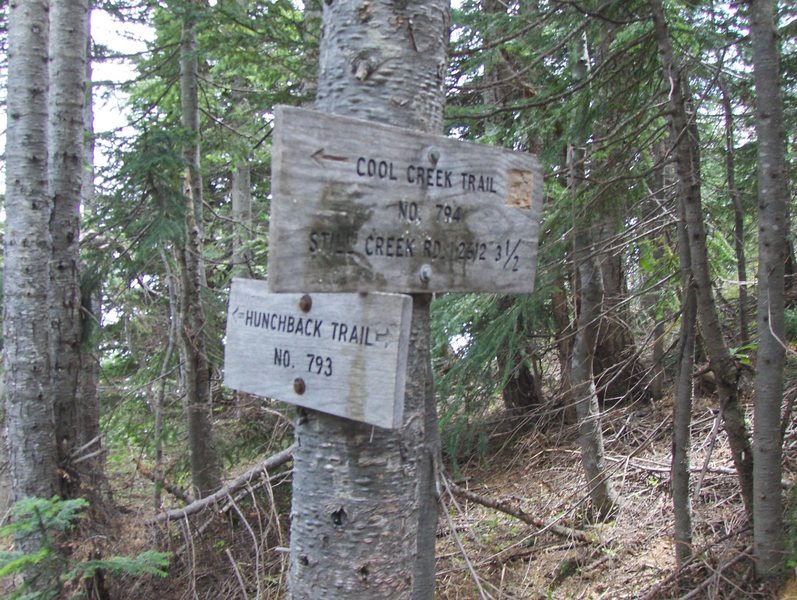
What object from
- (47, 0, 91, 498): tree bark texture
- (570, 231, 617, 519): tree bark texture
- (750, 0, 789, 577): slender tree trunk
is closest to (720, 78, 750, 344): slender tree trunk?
(750, 0, 789, 577): slender tree trunk

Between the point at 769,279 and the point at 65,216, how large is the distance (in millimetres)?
4872

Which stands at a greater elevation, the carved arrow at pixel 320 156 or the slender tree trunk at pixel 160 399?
the carved arrow at pixel 320 156

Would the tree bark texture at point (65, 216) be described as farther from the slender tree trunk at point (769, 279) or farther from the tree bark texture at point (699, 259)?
the slender tree trunk at point (769, 279)

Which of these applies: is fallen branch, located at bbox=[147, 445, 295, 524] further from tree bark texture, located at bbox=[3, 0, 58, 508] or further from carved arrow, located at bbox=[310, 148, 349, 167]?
carved arrow, located at bbox=[310, 148, 349, 167]

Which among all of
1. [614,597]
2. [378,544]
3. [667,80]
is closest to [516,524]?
[614,597]

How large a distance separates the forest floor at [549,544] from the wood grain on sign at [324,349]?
1949 mm

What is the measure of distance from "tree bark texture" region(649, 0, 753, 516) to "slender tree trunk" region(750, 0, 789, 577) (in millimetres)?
340

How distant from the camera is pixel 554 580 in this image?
4996 millimetres

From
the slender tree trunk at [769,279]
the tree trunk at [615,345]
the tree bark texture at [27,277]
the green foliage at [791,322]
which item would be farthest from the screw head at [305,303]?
the tree trunk at [615,345]

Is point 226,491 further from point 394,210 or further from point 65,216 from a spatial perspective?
point 394,210

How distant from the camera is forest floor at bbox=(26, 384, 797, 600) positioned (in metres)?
4.04

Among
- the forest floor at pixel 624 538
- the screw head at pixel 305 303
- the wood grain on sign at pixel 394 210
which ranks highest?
the wood grain on sign at pixel 394 210

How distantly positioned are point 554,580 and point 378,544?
3.54 m

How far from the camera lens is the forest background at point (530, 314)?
3.95 metres
